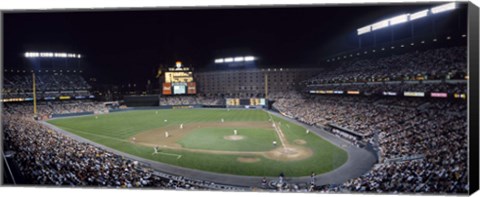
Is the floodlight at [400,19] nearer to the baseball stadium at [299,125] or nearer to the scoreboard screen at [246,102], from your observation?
the baseball stadium at [299,125]

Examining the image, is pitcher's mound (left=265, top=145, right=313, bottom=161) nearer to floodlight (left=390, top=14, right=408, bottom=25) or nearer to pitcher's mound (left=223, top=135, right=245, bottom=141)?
pitcher's mound (left=223, top=135, right=245, bottom=141)

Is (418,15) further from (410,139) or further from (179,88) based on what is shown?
(179,88)

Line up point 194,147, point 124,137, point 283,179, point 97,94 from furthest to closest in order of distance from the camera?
1. point 97,94
2. point 124,137
3. point 194,147
4. point 283,179

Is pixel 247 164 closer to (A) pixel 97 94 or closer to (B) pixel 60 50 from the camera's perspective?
(B) pixel 60 50

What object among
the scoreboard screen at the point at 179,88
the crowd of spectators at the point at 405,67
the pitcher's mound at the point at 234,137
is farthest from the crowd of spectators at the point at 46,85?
the crowd of spectators at the point at 405,67

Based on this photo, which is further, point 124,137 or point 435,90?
point 124,137

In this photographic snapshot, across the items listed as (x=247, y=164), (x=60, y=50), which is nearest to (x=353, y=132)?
(x=247, y=164)

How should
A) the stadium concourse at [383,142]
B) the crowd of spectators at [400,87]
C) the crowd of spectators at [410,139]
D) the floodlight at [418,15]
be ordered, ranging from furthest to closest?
the floodlight at [418,15]
the crowd of spectators at [400,87]
the stadium concourse at [383,142]
the crowd of spectators at [410,139]
